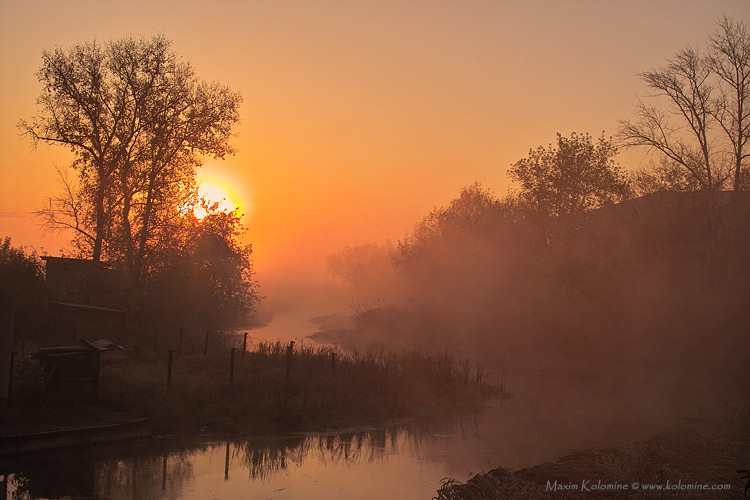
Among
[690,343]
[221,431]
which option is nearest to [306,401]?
[221,431]

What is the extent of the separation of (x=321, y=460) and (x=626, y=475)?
288 inches

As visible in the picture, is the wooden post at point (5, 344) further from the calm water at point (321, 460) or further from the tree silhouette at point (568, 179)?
the tree silhouette at point (568, 179)

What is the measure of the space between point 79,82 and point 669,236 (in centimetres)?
3583

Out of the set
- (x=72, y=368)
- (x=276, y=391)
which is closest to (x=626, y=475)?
(x=276, y=391)

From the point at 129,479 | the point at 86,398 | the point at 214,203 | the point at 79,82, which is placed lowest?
the point at 129,479

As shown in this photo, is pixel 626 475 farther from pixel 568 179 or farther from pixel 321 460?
pixel 568 179

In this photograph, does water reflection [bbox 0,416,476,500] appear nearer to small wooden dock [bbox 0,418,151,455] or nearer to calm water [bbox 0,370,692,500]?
calm water [bbox 0,370,692,500]

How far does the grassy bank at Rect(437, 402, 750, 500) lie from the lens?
9.98 metres

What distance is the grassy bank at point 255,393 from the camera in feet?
51.3

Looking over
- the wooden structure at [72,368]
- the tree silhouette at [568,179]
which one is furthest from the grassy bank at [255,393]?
the tree silhouette at [568,179]

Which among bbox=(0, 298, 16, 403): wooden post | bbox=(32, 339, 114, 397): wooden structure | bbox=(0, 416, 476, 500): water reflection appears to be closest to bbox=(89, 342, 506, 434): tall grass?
bbox=(32, 339, 114, 397): wooden structure

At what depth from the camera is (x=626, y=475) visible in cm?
1057

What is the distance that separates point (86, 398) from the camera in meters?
15.5

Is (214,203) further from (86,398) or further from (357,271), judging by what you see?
(357,271)
